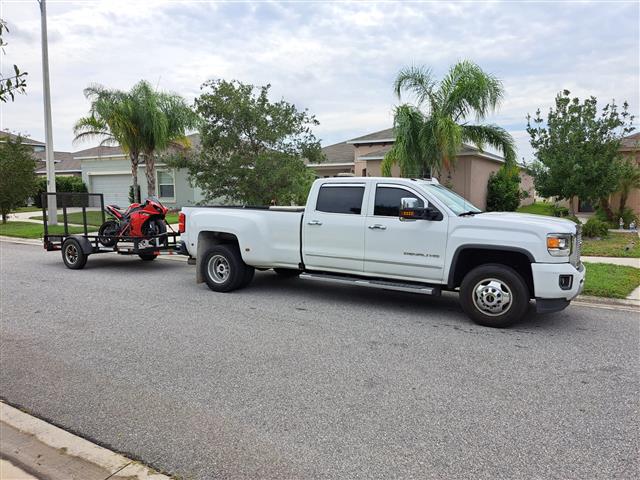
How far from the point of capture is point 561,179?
14.7 metres

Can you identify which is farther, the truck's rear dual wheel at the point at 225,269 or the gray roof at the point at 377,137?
the gray roof at the point at 377,137

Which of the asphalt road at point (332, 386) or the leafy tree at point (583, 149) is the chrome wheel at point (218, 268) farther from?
the leafy tree at point (583, 149)

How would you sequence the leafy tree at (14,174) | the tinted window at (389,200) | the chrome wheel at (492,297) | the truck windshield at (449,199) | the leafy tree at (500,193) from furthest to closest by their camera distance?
the leafy tree at (500,193)
the leafy tree at (14,174)
the tinted window at (389,200)
the truck windshield at (449,199)
the chrome wheel at (492,297)

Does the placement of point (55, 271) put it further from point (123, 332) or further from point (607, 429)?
point (607, 429)

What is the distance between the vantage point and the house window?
95.5ft

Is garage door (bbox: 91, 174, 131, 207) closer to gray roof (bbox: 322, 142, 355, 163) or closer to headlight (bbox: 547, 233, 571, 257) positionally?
gray roof (bbox: 322, 142, 355, 163)

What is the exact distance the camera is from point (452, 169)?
18.2 m

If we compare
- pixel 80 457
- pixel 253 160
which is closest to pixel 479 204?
pixel 253 160

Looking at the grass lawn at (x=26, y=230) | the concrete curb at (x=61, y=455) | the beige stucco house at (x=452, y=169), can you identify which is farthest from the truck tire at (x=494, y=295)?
the grass lawn at (x=26, y=230)

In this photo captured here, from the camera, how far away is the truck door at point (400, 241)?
682 cm

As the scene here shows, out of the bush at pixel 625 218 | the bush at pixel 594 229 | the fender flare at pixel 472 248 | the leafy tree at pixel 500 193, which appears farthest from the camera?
the leafy tree at pixel 500 193

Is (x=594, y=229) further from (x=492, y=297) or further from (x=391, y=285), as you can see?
(x=391, y=285)

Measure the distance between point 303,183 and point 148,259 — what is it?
516cm

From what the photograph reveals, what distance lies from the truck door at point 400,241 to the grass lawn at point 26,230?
1385 centimetres
